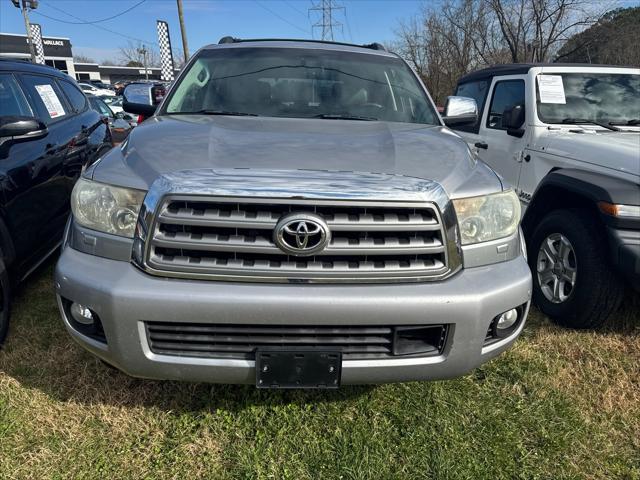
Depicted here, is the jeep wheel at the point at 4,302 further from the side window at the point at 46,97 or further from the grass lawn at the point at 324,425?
the side window at the point at 46,97

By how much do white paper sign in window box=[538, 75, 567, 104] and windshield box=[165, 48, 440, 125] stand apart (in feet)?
4.95

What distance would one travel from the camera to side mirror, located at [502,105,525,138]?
13.4 ft

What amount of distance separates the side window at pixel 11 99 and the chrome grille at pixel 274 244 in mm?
2608

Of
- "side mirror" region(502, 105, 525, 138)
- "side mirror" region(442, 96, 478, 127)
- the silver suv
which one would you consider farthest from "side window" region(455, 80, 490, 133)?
the silver suv

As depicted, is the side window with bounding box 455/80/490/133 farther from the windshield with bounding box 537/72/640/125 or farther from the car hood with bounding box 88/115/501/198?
the car hood with bounding box 88/115/501/198

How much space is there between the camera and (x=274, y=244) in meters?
1.81

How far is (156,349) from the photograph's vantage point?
186cm

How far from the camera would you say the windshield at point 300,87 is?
2.94 metres

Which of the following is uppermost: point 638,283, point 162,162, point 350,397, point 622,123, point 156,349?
point 162,162

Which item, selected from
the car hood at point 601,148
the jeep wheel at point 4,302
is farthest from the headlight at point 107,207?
the car hood at point 601,148

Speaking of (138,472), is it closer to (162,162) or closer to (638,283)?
(162,162)

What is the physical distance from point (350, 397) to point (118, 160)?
1.67 metres

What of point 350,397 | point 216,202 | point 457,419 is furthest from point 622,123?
point 216,202

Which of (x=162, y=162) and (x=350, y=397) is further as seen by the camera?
(x=350, y=397)
